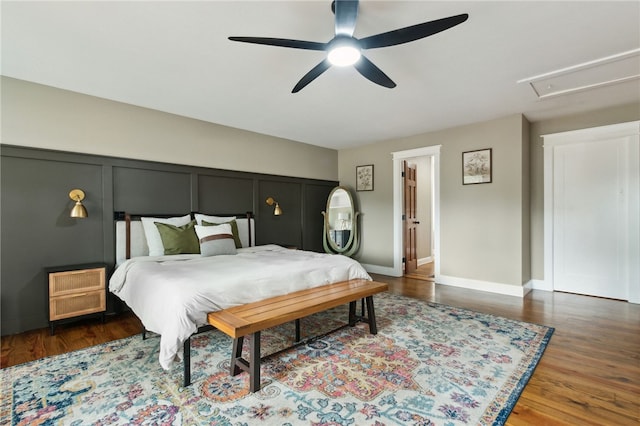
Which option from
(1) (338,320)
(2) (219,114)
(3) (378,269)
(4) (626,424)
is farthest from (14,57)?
(3) (378,269)

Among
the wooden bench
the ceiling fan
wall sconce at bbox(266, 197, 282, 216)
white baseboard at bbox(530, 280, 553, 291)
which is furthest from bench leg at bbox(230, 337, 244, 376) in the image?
white baseboard at bbox(530, 280, 553, 291)

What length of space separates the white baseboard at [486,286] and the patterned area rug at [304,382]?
1.33 metres

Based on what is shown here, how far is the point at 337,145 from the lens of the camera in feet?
19.2

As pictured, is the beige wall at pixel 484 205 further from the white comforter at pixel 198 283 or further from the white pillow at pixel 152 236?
the white pillow at pixel 152 236

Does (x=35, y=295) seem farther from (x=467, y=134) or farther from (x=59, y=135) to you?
(x=467, y=134)

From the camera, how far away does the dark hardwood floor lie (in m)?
1.73

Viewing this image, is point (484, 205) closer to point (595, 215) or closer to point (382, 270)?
point (595, 215)

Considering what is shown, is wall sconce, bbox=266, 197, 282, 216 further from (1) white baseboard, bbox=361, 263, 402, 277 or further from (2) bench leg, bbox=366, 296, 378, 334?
(2) bench leg, bbox=366, 296, 378, 334

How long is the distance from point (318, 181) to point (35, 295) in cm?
430

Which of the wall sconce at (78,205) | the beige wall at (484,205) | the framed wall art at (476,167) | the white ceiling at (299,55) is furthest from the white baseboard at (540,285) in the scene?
the wall sconce at (78,205)

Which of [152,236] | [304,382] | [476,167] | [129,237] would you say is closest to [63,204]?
[129,237]

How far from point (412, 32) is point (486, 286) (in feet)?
12.5

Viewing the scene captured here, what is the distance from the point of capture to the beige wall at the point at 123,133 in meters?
2.96

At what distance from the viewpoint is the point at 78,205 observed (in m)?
3.06
